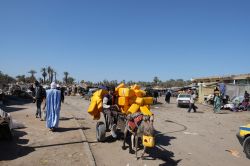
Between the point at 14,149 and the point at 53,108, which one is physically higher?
the point at 53,108

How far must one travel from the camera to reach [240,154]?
9.54 metres

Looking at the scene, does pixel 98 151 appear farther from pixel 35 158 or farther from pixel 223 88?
pixel 223 88

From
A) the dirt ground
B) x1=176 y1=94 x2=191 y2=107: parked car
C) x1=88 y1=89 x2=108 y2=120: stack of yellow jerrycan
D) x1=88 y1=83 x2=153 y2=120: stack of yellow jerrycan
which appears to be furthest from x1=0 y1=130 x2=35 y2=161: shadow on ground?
x1=176 y1=94 x2=191 y2=107: parked car

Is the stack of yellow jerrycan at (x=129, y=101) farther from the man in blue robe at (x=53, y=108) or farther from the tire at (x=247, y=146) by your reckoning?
the tire at (x=247, y=146)

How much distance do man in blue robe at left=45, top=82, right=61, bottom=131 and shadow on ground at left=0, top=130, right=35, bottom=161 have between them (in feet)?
6.24

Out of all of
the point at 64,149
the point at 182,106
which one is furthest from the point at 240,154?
the point at 182,106

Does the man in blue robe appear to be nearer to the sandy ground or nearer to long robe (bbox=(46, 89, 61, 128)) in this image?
long robe (bbox=(46, 89, 61, 128))

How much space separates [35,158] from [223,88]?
1241 inches

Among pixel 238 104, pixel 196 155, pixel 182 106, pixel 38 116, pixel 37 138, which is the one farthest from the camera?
pixel 182 106

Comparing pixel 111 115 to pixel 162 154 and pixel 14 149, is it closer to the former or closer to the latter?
pixel 162 154

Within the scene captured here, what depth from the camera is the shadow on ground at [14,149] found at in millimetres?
8234

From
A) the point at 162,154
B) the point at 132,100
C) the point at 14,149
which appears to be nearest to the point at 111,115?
the point at 132,100

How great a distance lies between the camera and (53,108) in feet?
41.2

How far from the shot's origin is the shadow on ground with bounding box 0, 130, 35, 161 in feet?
27.0
